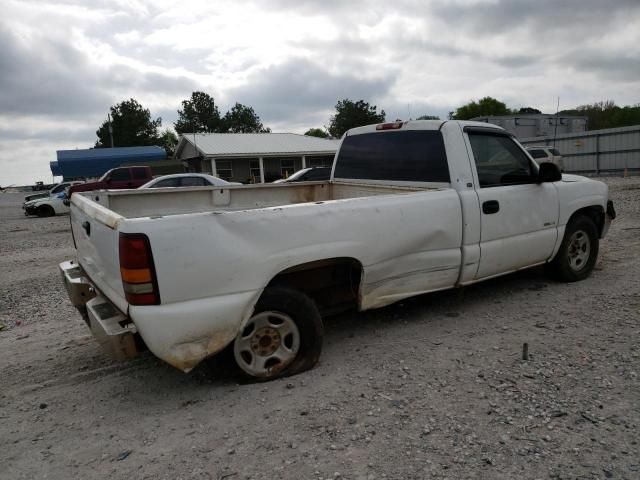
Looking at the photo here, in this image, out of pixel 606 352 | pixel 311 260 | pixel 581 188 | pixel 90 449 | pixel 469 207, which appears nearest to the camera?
pixel 90 449

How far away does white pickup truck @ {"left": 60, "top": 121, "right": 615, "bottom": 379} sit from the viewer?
2770 millimetres

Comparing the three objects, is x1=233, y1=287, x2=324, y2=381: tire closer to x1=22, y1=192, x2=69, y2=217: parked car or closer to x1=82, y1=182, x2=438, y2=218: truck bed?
x1=82, y1=182, x2=438, y2=218: truck bed

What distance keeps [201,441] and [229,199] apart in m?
3.13

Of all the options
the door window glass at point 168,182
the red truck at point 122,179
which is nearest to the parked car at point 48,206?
the red truck at point 122,179

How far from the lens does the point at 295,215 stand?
3.12 meters

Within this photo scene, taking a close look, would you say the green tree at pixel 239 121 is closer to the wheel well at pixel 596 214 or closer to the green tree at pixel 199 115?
the green tree at pixel 199 115

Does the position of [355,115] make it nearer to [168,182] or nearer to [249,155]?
[249,155]

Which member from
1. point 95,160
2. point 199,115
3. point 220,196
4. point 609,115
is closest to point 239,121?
point 199,115

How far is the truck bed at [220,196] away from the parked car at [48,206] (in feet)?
65.9

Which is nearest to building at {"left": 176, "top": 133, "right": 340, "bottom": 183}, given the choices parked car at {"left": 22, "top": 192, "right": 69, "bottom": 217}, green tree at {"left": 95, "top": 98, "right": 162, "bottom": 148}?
parked car at {"left": 22, "top": 192, "right": 69, "bottom": 217}

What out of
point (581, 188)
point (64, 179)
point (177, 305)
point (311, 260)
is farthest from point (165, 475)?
point (64, 179)

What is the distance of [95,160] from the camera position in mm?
39594

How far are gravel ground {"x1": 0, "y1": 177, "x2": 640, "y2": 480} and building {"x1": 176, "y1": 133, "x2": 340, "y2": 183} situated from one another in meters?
27.3

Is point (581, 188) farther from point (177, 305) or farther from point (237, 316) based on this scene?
point (177, 305)
